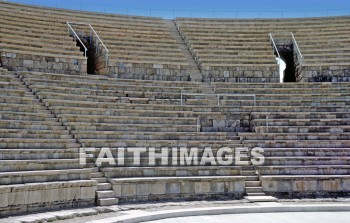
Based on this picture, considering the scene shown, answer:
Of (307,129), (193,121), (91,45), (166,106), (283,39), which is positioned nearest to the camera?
(307,129)

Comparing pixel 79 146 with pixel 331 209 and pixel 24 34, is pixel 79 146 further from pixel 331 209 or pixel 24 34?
pixel 24 34

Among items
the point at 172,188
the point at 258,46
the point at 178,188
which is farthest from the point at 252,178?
the point at 258,46

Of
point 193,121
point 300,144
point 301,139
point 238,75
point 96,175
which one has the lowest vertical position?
point 96,175

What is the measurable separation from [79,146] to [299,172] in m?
5.52

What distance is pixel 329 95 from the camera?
52.3 ft

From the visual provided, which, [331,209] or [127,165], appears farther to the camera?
[127,165]

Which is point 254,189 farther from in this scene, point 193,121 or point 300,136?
point 193,121

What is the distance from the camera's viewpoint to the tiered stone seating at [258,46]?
710 inches

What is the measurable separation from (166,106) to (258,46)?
745 cm

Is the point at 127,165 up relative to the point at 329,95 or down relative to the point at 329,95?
down

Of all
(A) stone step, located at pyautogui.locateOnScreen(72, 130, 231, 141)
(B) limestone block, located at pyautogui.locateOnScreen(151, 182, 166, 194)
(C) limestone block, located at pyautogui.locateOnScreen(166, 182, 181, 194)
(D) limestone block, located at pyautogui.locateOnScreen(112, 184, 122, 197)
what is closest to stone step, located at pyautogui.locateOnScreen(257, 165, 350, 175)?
(A) stone step, located at pyautogui.locateOnScreen(72, 130, 231, 141)

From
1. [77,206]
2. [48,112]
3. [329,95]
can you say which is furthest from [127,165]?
[329,95]

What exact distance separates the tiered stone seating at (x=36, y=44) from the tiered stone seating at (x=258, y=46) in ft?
16.7

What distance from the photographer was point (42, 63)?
15.7 m
